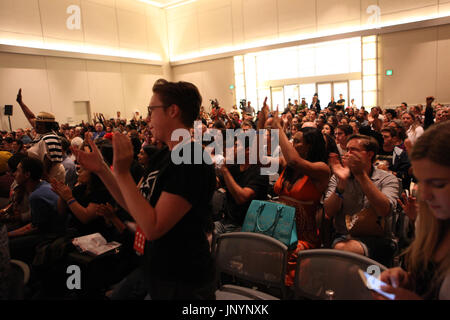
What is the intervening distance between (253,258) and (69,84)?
57.2 ft

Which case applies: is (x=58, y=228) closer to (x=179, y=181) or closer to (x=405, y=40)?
(x=179, y=181)

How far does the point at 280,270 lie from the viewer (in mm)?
2049

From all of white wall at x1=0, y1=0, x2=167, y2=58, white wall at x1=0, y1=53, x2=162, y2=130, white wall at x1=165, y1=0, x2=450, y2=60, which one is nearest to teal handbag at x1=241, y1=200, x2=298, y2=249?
white wall at x1=0, y1=53, x2=162, y2=130

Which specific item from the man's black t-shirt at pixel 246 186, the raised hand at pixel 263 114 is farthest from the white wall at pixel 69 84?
the raised hand at pixel 263 114

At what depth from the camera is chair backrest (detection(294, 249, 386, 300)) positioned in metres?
1.79

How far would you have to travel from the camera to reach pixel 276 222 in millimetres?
2553

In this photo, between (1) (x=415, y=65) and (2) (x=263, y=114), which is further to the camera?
(1) (x=415, y=65)

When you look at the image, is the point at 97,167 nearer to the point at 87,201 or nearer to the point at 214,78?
the point at 87,201

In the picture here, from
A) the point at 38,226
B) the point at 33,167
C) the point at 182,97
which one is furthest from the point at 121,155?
the point at 33,167

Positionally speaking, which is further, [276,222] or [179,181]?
Answer: [276,222]

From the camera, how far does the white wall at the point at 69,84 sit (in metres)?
14.5

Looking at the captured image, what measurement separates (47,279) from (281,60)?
1963 cm

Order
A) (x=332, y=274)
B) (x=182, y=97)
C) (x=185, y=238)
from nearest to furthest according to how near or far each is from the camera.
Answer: (x=185, y=238) → (x=182, y=97) → (x=332, y=274)
